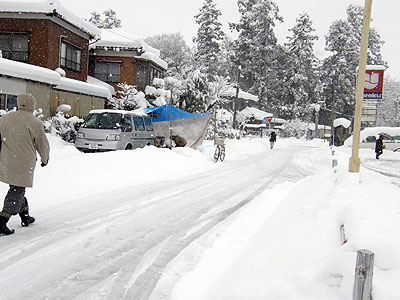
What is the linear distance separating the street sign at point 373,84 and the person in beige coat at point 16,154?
14873mm

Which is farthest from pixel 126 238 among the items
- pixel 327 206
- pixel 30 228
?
pixel 327 206

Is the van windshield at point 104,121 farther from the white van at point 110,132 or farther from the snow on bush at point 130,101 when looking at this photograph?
the snow on bush at point 130,101

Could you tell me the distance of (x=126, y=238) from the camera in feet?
15.9

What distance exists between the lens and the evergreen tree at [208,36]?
5481cm

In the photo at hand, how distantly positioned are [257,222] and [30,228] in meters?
3.68

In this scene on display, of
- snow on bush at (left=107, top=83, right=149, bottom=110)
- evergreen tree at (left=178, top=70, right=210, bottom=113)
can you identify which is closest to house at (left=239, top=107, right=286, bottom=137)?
evergreen tree at (left=178, top=70, right=210, bottom=113)

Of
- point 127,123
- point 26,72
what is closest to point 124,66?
point 26,72

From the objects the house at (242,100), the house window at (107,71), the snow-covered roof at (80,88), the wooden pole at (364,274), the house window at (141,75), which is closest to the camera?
the wooden pole at (364,274)

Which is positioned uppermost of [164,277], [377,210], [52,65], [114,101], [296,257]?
[52,65]

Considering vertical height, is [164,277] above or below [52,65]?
below

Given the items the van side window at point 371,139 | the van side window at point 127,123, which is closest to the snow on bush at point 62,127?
the van side window at point 127,123

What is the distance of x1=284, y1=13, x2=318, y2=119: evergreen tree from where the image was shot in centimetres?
5900

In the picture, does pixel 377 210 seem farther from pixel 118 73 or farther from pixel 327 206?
pixel 118 73

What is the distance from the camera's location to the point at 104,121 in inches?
496
